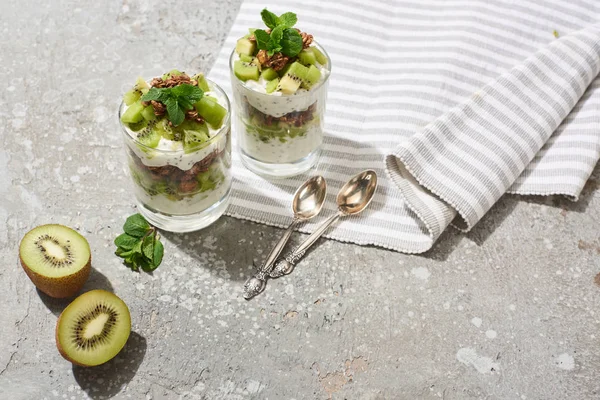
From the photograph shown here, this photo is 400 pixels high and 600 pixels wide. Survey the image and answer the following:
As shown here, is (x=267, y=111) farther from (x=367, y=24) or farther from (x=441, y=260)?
(x=367, y=24)

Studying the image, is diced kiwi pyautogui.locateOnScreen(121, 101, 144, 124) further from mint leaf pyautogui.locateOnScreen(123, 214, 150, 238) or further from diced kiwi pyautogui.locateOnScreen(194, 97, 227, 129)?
mint leaf pyautogui.locateOnScreen(123, 214, 150, 238)

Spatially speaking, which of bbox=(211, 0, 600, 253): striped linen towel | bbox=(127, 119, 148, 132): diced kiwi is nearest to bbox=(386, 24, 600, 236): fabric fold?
bbox=(211, 0, 600, 253): striped linen towel

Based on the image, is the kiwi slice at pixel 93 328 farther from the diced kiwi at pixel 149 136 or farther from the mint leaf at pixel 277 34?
the mint leaf at pixel 277 34

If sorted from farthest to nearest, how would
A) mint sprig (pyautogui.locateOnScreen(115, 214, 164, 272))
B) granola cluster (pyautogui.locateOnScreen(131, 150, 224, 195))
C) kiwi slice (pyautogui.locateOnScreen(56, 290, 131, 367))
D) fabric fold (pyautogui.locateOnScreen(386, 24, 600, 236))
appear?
fabric fold (pyautogui.locateOnScreen(386, 24, 600, 236)) → mint sprig (pyautogui.locateOnScreen(115, 214, 164, 272)) → granola cluster (pyautogui.locateOnScreen(131, 150, 224, 195)) → kiwi slice (pyautogui.locateOnScreen(56, 290, 131, 367))

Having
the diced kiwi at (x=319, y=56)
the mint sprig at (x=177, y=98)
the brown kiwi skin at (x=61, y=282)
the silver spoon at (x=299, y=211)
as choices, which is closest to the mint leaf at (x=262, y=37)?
the diced kiwi at (x=319, y=56)

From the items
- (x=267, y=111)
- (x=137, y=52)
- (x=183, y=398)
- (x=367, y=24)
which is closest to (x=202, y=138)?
(x=267, y=111)
